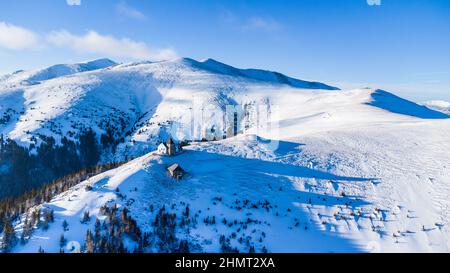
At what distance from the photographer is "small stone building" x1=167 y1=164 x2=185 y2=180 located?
32.6 m

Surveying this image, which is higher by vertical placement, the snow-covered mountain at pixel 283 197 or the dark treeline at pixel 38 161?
the snow-covered mountain at pixel 283 197

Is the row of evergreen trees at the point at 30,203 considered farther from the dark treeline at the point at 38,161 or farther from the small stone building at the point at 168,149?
the dark treeline at the point at 38,161

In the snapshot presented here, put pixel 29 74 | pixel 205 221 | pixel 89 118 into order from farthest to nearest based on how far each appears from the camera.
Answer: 1. pixel 29 74
2. pixel 89 118
3. pixel 205 221

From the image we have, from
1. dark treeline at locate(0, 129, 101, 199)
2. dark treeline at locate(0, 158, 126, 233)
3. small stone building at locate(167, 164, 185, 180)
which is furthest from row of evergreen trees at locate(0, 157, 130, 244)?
dark treeline at locate(0, 129, 101, 199)

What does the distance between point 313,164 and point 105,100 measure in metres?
92.0

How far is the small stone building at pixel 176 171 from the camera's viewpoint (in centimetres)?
3256

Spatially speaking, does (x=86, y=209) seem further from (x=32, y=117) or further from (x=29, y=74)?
(x=29, y=74)

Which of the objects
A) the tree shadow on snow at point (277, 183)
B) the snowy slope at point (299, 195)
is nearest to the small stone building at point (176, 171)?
the snowy slope at point (299, 195)

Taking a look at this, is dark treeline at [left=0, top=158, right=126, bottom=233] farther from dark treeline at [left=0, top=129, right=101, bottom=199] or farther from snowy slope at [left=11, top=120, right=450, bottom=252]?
dark treeline at [left=0, top=129, right=101, bottom=199]

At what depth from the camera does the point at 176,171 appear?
32.9 metres

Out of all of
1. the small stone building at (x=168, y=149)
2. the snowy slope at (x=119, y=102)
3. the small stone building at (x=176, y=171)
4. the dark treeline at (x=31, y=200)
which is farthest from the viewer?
the snowy slope at (x=119, y=102)

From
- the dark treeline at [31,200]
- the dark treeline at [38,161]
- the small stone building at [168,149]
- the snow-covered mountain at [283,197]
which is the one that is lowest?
the dark treeline at [38,161]
